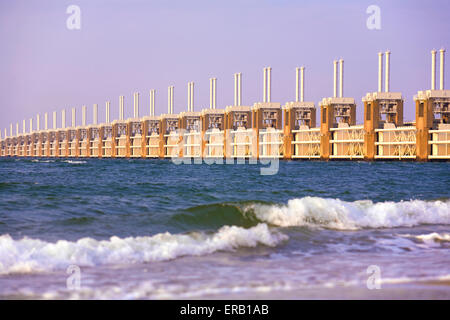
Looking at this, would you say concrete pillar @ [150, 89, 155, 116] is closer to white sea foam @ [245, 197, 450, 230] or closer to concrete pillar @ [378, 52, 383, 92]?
concrete pillar @ [378, 52, 383, 92]

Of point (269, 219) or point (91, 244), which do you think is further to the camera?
point (269, 219)

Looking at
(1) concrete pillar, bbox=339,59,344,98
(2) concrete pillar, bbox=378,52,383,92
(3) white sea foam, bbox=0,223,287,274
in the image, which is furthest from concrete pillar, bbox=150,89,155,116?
(3) white sea foam, bbox=0,223,287,274

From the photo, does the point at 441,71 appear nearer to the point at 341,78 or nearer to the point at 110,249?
the point at 341,78

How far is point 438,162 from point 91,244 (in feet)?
253

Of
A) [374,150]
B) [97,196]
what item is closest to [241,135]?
[374,150]

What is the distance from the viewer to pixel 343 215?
18281mm

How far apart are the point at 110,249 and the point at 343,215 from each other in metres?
8.67

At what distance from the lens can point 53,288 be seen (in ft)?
29.6

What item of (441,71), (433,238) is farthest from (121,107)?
(433,238)

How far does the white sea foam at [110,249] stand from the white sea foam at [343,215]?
3732mm

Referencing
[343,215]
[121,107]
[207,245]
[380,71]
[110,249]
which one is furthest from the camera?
[121,107]

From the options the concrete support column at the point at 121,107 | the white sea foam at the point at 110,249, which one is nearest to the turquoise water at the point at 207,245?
the white sea foam at the point at 110,249
